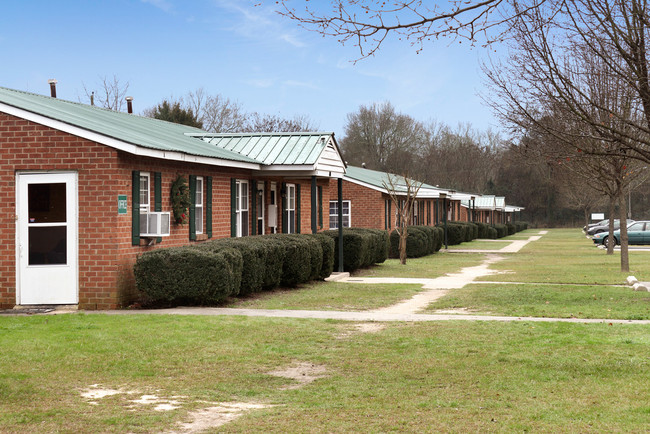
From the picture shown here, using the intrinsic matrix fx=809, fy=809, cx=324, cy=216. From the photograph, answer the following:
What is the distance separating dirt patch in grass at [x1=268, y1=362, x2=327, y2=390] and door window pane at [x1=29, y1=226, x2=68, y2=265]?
6.56 m

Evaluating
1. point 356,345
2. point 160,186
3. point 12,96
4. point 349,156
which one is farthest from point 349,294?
point 349,156

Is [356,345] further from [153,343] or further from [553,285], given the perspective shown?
[553,285]

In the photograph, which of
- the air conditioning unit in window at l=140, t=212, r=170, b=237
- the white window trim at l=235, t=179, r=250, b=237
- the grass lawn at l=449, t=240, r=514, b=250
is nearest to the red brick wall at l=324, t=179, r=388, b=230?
the grass lawn at l=449, t=240, r=514, b=250

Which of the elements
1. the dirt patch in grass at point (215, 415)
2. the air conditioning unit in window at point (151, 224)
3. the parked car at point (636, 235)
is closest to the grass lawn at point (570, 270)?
the air conditioning unit in window at point (151, 224)

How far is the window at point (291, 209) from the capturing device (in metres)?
23.6

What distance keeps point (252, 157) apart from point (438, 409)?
14200 millimetres

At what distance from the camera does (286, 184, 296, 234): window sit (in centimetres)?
2362

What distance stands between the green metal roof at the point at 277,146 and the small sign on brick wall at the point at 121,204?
6332 mm

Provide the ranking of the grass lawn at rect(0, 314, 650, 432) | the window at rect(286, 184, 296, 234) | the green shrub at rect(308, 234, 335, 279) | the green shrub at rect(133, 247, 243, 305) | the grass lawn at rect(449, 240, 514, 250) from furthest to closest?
1. the grass lawn at rect(449, 240, 514, 250)
2. the window at rect(286, 184, 296, 234)
3. the green shrub at rect(308, 234, 335, 279)
4. the green shrub at rect(133, 247, 243, 305)
5. the grass lawn at rect(0, 314, 650, 432)

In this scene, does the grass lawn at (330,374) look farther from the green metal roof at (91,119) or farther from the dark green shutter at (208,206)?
the dark green shutter at (208,206)

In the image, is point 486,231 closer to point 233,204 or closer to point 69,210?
point 233,204

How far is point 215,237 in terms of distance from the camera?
18.5 metres

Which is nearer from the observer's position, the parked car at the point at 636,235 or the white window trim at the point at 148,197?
the white window trim at the point at 148,197

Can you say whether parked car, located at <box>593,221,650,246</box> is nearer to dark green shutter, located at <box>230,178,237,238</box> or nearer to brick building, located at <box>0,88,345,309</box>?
dark green shutter, located at <box>230,178,237,238</box>
